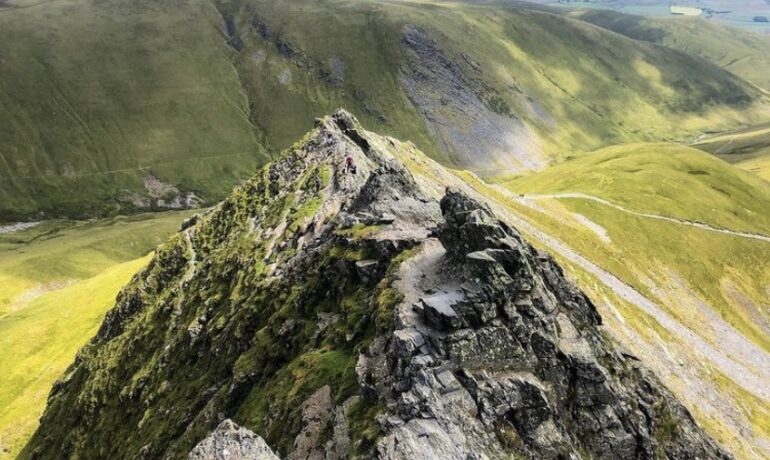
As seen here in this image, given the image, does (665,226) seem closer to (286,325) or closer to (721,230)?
(721,230)

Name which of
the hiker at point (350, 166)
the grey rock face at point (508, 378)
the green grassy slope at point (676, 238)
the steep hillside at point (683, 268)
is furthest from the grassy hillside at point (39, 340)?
the green grassy slope at point (676, 238)

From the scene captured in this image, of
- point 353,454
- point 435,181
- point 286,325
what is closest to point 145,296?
point 286,325

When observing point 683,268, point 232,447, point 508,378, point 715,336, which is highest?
point 508,378

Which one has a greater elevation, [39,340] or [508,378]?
[508,378]

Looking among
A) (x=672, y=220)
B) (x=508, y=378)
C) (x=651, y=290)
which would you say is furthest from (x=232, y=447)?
(x=672, y=220)

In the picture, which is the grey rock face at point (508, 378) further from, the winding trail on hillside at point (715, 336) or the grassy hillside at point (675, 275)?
the winding trail on hillside at point (715, 336)

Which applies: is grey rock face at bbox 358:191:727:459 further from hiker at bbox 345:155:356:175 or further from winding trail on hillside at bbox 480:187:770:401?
winding trail on hillside at bbox 480:187:770:401

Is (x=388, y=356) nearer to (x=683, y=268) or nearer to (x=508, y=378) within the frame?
(x=508, y=378)

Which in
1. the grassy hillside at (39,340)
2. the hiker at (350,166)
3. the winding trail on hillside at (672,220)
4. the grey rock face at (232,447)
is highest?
the grey rock face at (232,447)
